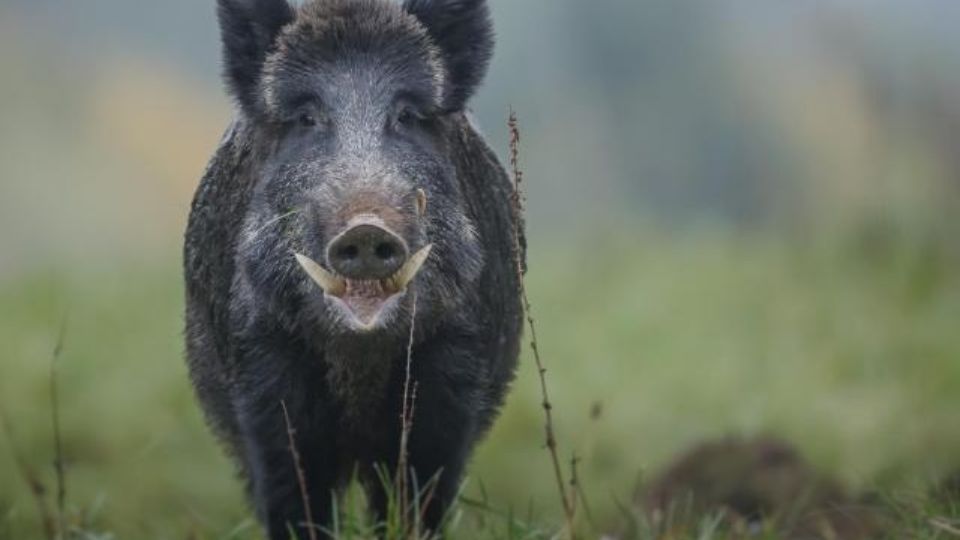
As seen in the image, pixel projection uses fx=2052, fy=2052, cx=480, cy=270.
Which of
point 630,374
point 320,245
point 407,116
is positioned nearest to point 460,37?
point 407,116

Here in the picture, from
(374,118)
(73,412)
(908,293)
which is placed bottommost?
(73,412)

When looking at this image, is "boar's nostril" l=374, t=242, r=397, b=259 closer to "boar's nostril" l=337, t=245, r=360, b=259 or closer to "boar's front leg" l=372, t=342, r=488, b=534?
"boar's nostril" l=337, t=245, r=360, b=259

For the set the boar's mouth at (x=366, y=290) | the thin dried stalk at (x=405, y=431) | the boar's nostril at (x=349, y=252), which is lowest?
the thin dried stalk at (x=405, y=431)

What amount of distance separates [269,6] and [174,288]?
670cm

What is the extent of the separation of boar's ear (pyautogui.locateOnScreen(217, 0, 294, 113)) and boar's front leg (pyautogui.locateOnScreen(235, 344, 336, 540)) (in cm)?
80

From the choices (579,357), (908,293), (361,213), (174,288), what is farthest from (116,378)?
(361,213)

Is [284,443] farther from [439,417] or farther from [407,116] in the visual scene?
[407,116]

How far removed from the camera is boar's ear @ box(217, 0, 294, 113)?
19.3ft

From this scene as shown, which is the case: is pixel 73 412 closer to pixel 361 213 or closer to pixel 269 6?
pixel 269 6

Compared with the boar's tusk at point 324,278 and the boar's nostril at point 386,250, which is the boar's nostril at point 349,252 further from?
the boar's tusk at point 324,278

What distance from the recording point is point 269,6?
588 cm

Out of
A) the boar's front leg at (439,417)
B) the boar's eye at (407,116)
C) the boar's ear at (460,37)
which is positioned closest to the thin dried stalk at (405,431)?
the boar's front leg at (439,417)

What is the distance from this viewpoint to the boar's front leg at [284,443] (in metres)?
5.75

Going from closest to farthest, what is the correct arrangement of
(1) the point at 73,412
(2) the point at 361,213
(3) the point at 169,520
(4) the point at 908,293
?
(2) the point at 361,213 → (3) the point at 169,520 → (1) the point at 73,412 → (4) the point at 908,293
